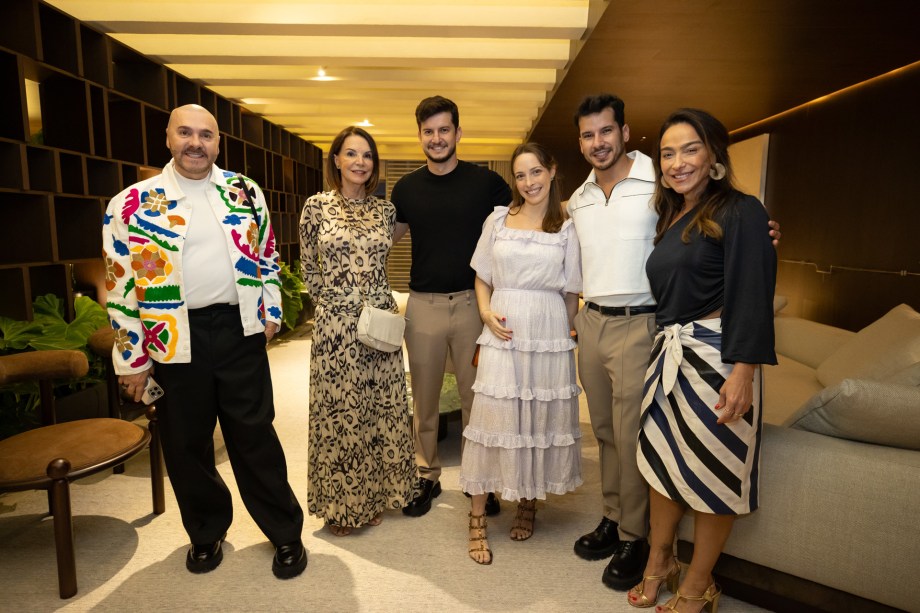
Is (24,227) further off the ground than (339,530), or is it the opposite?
(24,227)

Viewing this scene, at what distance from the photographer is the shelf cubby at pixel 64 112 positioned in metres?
3.79

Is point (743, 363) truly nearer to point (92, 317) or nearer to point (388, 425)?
point (388, 425)

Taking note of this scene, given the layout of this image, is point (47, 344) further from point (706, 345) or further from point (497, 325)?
point (706, 345)

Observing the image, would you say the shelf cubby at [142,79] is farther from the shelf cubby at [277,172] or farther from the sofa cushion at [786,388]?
the sofa cushion at [786,388]

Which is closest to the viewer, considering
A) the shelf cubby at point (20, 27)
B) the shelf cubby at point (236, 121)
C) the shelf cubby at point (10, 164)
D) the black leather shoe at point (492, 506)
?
the black leather shoe at point (492, 506)

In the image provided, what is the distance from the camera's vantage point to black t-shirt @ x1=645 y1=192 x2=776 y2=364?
5.52 feet

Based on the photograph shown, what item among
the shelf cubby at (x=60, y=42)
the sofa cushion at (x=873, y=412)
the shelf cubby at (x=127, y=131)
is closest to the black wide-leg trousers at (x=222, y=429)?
the sofa cushion at (x=873, y=412)

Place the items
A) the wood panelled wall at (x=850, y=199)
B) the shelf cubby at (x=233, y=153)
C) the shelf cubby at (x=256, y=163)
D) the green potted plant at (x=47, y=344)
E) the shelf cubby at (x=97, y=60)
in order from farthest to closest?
the shelf cubby at (x=256, y=163)
the shelf cubby at (x=233, y=153)
the wood panelled wall at (x=850, y=199)
the shelf cubby at (x=97, y=60)
the green potted plant at (x=47, y=344)

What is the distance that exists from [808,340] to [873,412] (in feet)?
8.84

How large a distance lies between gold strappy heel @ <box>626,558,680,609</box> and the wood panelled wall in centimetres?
358

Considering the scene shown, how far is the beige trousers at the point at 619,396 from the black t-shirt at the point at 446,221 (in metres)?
0.61

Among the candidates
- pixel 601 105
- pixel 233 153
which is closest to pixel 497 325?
pixel 601 105

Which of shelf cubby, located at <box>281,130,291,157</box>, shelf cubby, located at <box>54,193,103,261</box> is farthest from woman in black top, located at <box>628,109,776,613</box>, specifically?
shelf cubby, located at <box>281,130,291,157</box>

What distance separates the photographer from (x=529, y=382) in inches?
91.3
